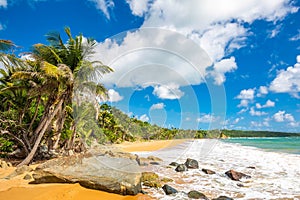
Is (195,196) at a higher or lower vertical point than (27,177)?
lower

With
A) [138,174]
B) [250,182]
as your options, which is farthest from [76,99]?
[250,182]

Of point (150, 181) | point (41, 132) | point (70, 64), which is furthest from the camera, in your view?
point (70, 64)

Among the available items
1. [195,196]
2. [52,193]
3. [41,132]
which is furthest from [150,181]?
[41,132]

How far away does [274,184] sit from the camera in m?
8.87

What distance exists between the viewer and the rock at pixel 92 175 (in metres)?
6.34

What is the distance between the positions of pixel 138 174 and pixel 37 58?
751 centimetres

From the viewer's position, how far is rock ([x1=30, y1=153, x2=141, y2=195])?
6340 millimetres

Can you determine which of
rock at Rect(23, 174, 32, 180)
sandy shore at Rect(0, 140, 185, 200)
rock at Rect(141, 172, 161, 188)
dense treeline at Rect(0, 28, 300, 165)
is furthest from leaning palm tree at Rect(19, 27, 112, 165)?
rock at Rect(141, 172, 161, 188)

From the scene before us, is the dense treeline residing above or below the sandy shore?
above

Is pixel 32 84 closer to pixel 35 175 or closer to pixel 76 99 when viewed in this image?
pixel 76 99

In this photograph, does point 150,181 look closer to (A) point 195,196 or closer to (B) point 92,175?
(A) point 195,196

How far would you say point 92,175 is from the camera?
6520mm

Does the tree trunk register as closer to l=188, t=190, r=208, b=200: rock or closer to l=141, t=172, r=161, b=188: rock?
l=141, t=172, r=161, b=188: rock

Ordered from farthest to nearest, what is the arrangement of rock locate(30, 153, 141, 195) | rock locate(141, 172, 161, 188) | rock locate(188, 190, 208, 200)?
rock locate(141, 172, 161, 188), rock locate(188, 190, 208, 200), rock locate(30, 153, 141, 195)
